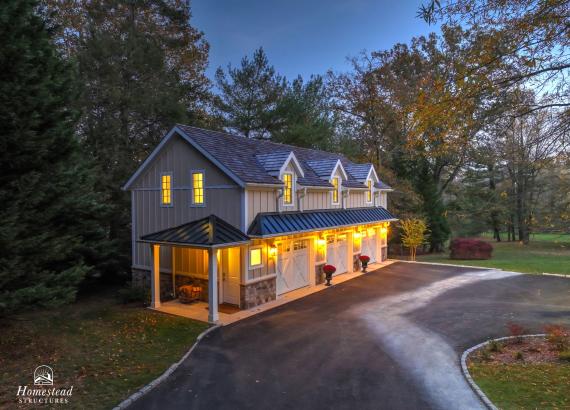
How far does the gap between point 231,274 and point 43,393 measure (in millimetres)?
8145

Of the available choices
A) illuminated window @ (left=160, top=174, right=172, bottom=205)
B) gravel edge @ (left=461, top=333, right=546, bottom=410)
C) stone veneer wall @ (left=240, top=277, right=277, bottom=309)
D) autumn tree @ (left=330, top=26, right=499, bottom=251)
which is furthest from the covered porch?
autumn tree @ (left=330, top=26, right=499, bottom=251)

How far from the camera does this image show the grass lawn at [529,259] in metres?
22.9

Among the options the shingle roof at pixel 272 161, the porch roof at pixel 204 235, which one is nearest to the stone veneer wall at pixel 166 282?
the porch roof at pixel 204 235

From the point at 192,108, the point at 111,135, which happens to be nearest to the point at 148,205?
the point at 111,135

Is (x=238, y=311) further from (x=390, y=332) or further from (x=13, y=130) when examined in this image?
(x=13, y=130)

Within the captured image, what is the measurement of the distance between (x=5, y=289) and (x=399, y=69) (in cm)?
3204

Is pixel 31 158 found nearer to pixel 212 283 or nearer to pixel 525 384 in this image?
pixel 212 283

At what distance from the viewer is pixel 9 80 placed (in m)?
9.41

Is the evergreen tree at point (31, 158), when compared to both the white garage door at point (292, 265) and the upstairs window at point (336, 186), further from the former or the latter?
the upstairs window at point (336, 186)

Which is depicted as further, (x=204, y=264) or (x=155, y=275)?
(x=204, y=264)

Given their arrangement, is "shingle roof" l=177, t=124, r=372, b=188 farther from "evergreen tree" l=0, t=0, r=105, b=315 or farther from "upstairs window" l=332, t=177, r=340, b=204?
"evergreen tree" l=0, t=0, r=105, b=315

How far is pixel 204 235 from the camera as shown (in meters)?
13.2

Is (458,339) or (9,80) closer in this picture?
(9,80)

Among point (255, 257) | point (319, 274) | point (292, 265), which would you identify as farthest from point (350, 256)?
point (255, 257)
